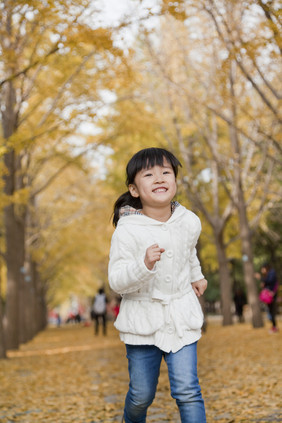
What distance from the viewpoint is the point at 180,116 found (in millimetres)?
20172

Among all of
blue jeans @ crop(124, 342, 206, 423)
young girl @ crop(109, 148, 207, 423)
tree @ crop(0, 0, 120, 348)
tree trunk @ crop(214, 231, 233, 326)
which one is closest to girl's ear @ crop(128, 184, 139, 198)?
young girl @ crop(109, 148, 207, 423)

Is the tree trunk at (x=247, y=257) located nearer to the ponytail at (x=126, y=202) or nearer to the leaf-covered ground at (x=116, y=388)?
the leaf-covered ground at (x=116, y=388)

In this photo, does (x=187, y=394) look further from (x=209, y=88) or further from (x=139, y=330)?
(x=209, y=88)

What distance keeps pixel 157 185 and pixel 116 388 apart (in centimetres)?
449

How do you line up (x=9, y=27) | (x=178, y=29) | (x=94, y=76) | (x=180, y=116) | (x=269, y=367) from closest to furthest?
(x=269, y=367) < (x=9, y=27) < (x=94, y=76) < (x=178, y=29) < (x=180, y=116)

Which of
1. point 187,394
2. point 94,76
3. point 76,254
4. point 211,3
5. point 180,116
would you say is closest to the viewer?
point 187,394

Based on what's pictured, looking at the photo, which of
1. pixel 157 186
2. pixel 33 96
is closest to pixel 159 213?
pixel 157 186

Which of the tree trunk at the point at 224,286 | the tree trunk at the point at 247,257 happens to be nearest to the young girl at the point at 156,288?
the tree trunk at the point at 247,257

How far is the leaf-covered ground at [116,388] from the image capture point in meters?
5.44

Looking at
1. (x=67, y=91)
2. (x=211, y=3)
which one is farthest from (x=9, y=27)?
(x=211, y=3)

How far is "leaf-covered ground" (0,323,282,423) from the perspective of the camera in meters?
5.44

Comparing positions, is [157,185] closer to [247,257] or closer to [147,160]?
[147,160]

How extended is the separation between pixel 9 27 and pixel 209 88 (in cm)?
647

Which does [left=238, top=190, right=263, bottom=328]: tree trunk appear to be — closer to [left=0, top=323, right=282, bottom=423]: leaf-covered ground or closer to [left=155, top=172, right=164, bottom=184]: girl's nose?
[left=0, top=323, right=282, bottom=423]: leaf-covered ground
